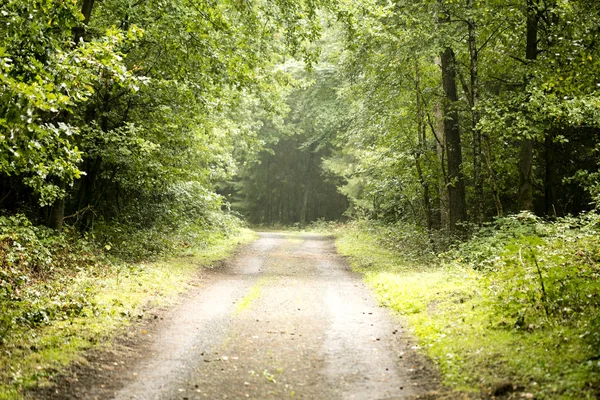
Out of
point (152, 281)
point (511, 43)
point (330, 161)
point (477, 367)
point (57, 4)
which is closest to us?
point (477, 367)

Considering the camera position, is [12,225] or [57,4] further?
[12,225]

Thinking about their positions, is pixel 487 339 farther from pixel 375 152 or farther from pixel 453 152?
pixel 375 152

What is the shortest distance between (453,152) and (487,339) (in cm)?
1083

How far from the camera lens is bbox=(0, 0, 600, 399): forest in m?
6.96

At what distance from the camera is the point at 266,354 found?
7.34 metres

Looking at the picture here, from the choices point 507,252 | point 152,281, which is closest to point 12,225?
point 152,281

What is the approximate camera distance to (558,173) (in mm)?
16953

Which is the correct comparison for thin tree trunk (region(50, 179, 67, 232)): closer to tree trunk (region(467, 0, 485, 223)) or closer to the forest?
the forest

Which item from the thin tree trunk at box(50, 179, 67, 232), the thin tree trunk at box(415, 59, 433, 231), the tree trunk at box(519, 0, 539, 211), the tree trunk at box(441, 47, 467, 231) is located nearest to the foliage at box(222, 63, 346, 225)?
the thin tree trunk at box(415, 59, 433, 231)

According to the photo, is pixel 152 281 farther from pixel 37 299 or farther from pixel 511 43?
pixel 511 43

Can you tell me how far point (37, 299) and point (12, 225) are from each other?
11.3 feet

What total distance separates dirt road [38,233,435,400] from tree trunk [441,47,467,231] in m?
6.58

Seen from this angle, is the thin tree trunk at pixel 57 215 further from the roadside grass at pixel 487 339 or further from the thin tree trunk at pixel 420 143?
the thin tree trunk at pixel 420 143

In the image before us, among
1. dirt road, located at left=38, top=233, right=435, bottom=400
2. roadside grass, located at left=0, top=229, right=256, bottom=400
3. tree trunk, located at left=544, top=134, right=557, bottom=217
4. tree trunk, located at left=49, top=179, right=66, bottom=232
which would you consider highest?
tree trunk, located at left=544, top=134, right=557, bottom=217
